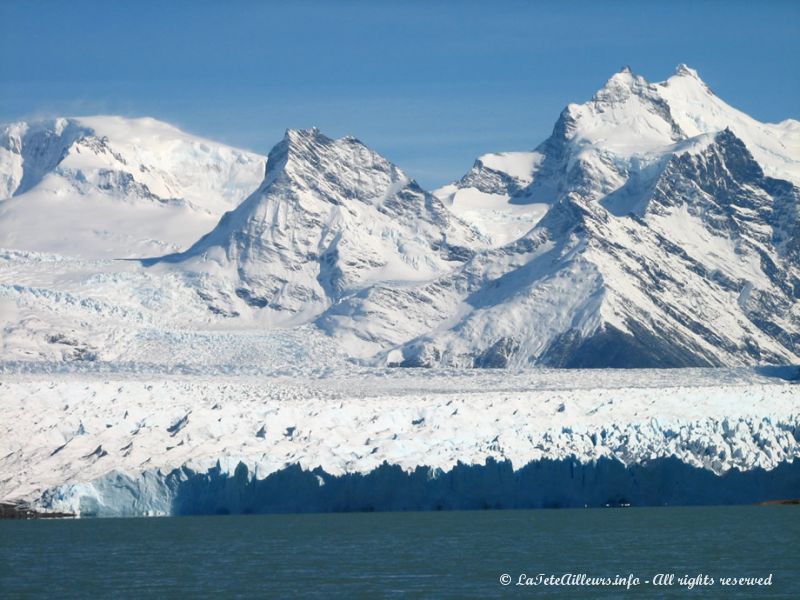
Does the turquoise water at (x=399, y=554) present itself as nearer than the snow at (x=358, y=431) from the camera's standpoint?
Yes

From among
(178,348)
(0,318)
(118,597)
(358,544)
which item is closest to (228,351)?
(178,348)

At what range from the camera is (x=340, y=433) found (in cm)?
9888

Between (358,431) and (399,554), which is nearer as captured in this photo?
(399,554)

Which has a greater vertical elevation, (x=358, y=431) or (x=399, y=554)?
(x=358, y=431)

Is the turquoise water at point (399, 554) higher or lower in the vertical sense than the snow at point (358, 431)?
lower

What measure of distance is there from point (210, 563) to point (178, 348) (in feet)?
367

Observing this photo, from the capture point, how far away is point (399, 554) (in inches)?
2931

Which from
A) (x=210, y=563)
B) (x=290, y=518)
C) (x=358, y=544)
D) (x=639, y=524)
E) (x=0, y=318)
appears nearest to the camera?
(x=210, y=563)

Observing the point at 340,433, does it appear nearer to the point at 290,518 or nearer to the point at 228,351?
the point at 290,518

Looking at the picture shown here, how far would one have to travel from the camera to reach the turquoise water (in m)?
63.0

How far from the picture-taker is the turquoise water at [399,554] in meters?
63.0

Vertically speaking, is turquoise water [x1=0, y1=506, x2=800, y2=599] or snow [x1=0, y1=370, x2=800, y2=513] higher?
snow [x1=0, y1=370, x2=800, y2=513]

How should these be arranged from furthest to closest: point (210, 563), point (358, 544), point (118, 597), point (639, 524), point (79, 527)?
point (79, 527), point (639, 524), point (358, 544), point (210, 563), point (118, 597)

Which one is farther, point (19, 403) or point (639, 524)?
point (19, 403)
